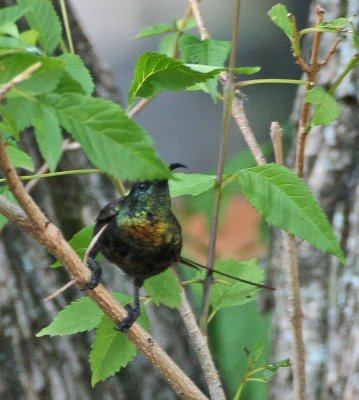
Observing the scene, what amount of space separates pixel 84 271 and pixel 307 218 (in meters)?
0.28

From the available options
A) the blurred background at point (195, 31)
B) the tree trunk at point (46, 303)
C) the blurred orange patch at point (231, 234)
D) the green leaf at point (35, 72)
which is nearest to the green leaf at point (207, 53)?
the green leaf at point (35, 72)

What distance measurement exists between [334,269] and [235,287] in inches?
42.9

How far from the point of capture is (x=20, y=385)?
99.0 inches

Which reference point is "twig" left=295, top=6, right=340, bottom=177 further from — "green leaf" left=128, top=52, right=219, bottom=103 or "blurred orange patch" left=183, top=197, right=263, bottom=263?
"blurred orange patch" left=183, top=197, right=263, bottom=263

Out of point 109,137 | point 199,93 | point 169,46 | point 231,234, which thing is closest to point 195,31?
point 199,93

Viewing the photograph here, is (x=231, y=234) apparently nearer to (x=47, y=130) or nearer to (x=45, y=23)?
(x=45, y=23)

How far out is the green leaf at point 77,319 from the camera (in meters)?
1.15

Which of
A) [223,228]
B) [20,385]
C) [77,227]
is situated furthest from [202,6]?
[20,385]

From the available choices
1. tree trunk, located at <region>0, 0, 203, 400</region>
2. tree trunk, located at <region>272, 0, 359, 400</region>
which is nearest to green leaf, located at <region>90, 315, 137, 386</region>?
tree trunk, located at <region>272, 0, 359, 400</region>

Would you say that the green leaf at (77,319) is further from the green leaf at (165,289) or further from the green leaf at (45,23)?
the green leaf at (45,23)

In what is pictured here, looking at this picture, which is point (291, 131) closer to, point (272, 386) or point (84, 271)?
point (272, 386)

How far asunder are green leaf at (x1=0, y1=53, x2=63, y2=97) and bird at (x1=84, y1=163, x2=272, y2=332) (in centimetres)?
37

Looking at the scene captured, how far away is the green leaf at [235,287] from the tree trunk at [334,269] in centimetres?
91

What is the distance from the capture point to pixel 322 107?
3.75 feet
